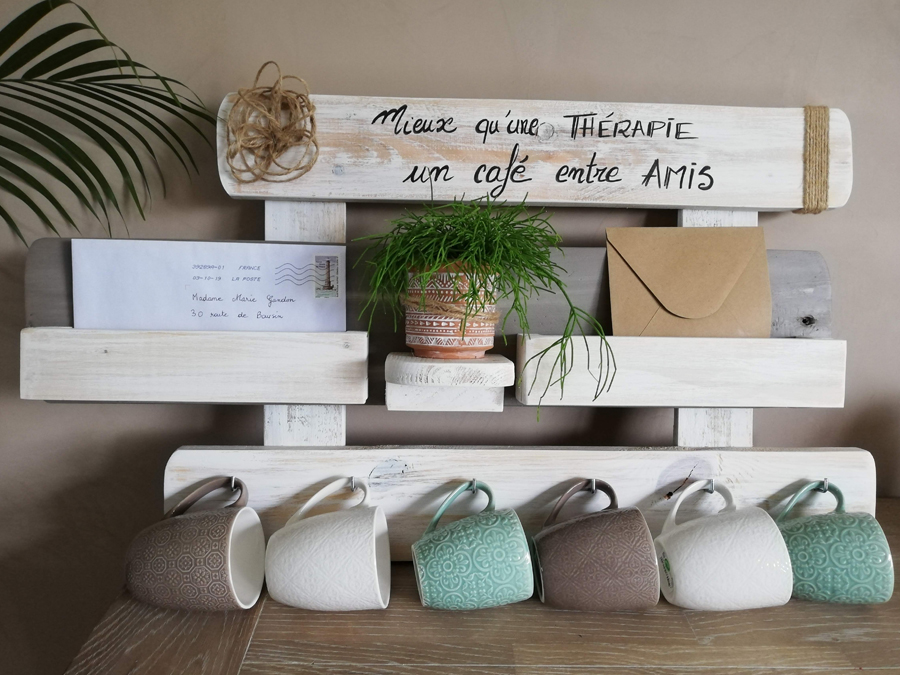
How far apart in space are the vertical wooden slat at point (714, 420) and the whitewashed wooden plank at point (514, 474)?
1.1 inches

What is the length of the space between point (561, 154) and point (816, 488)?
0.53 metres

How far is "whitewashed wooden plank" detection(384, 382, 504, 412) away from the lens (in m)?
0.70

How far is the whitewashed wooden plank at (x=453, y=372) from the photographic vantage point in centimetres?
62

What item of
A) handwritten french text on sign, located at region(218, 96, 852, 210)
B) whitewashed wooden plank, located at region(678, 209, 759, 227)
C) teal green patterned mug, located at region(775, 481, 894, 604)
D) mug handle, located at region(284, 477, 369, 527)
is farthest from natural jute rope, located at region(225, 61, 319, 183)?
teal green patterned mug, located at region(775, 481, 894, 604)

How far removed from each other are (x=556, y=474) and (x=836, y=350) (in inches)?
14.8

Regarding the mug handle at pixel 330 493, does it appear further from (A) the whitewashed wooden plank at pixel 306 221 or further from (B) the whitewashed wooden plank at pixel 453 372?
(A) the whitewashed wooden plank at pixel 306 221

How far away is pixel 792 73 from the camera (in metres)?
0.81

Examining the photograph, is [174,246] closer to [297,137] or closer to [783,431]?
[297,137]

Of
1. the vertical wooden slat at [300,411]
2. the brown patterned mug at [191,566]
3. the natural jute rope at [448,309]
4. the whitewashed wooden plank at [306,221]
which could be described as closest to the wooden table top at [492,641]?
the brown patterned mug at [191,566]

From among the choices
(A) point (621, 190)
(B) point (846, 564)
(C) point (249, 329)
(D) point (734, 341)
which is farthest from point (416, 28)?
(B) point (846, 564)

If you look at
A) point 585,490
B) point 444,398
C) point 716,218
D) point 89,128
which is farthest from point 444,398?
point 89,128

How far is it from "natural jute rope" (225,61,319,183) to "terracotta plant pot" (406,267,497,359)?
0.23m

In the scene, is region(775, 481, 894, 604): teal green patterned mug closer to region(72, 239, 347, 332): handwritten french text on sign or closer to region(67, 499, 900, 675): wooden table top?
region(67, 499, 900, 675): wooden table top

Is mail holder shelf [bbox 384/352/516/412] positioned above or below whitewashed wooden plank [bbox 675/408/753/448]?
above
